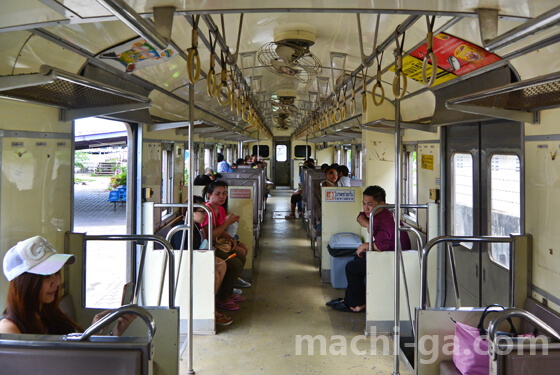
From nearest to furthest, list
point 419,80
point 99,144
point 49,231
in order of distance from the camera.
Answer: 1. point 49,231
2. point 419,80
3. point 99,144

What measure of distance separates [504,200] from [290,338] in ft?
8.22

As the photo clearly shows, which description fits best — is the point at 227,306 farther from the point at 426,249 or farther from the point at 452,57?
the point at 452,57

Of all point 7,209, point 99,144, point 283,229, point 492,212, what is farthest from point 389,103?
point 99,144

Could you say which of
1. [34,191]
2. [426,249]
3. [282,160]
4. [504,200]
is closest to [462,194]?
[504,200]

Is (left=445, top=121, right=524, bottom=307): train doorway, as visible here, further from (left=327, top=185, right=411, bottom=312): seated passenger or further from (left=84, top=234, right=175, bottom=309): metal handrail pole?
(left=84, top=234, right=175, bottom=309): metal handrail pole

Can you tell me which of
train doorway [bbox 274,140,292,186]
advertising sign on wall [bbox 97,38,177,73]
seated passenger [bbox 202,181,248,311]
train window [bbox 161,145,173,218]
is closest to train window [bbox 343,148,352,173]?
train doorway [bbox 274,140,292,186]

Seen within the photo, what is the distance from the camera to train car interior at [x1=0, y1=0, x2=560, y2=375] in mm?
2244

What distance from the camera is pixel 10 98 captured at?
9.34 ft

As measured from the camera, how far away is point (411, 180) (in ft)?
23.5

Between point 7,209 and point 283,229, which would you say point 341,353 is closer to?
point 7,209

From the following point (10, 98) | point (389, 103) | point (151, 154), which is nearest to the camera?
point (10, 98)

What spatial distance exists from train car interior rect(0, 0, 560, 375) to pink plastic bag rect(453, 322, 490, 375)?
1 cm

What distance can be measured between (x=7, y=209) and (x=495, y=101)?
342 centimetres

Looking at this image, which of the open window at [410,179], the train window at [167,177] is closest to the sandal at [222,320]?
the train window at [167,177]
